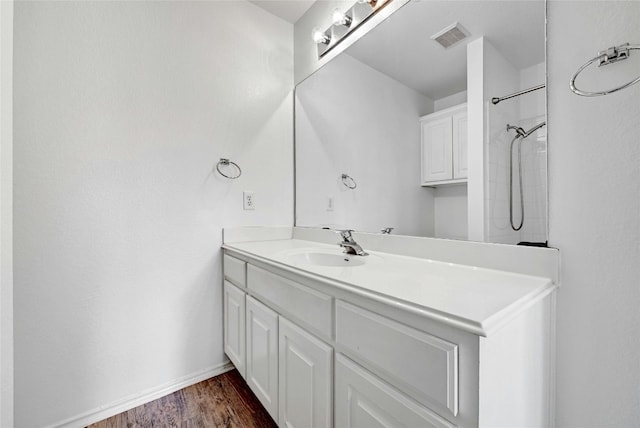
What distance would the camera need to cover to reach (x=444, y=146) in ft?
3.70

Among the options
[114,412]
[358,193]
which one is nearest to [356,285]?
[358,193]

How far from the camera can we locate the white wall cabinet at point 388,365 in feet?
1.89

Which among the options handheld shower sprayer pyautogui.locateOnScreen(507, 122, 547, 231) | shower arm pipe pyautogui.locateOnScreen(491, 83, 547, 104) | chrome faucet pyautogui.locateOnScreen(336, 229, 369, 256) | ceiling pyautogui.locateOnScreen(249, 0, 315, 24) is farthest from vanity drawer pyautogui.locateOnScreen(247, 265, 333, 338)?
ceiling pyautogui.locateOnScreen(249, 0, 315, 24)

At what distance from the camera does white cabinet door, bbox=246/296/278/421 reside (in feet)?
3.88

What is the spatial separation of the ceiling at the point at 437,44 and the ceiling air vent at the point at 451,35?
0.01 metres

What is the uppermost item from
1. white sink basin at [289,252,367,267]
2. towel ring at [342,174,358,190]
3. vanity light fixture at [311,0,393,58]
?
vanity light fixture at [311,0,393,58]

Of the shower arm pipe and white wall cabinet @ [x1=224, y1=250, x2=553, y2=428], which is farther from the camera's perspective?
the shower arm pipe

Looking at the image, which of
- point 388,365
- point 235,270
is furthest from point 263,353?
point 388,365

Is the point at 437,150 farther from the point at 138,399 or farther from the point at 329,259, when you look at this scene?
the point at 138,399

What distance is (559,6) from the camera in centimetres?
84

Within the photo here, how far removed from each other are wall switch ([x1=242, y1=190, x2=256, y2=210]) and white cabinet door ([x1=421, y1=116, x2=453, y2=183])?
1074mm

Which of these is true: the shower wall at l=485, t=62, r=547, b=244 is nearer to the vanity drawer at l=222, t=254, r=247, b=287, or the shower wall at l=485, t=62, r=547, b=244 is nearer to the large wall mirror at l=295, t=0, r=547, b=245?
the large wall mirror at l=295, t=0, r=547, b=245

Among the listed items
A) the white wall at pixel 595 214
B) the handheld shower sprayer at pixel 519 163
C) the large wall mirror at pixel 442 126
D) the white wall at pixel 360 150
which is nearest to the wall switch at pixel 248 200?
the white wall at pixel 360 150

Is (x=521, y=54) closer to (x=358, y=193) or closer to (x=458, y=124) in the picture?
(x=458, y=124)
